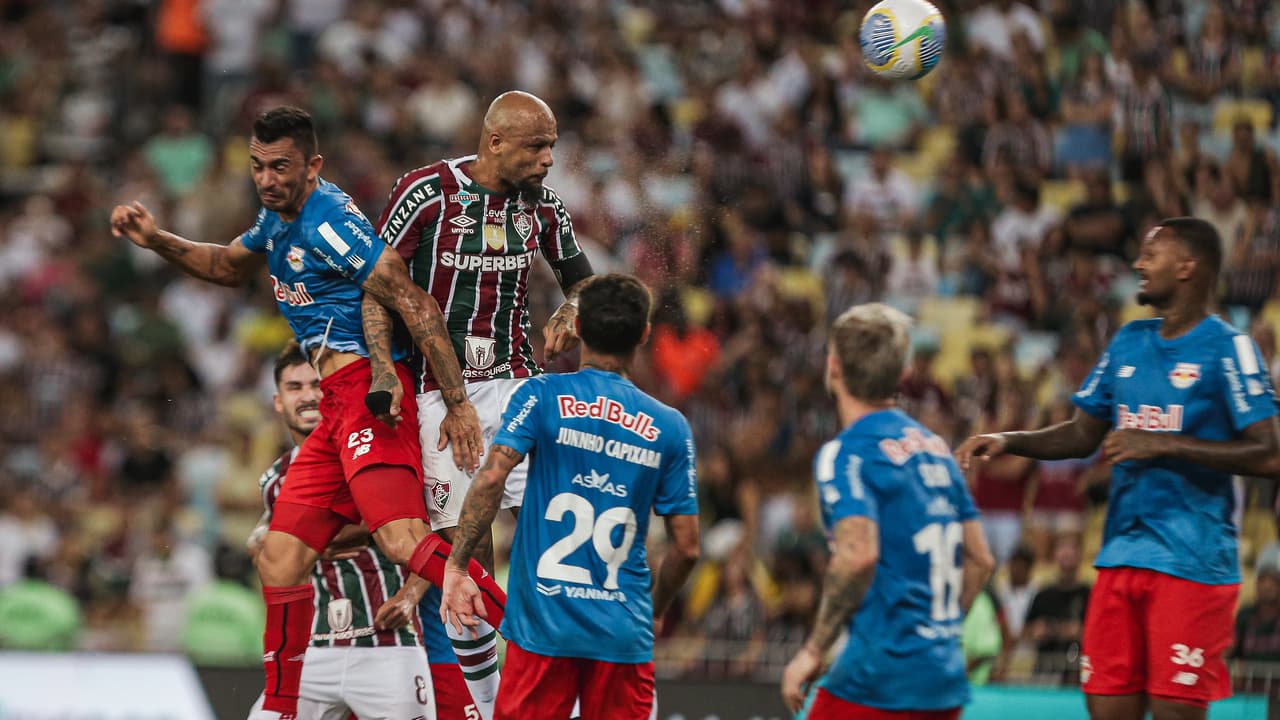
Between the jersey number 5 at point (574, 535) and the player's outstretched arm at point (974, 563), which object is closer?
the player's outstretched arm at point (974, 563)

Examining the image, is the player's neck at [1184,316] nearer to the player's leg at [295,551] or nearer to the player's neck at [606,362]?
the player's neck at [606,362]

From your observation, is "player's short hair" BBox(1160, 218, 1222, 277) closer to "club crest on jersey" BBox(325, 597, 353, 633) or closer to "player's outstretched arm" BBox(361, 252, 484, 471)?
"player's outstretched arm" BBox(361, 252, 484, 471)

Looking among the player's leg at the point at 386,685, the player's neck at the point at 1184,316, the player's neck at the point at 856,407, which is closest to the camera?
the player's neck at the point at 856,407

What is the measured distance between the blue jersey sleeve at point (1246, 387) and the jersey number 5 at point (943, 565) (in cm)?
189

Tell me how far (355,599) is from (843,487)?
10.7 ft

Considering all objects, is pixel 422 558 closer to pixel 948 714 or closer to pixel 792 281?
pixel 948 714

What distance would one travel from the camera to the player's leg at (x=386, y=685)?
305 inches

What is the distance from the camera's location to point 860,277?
1538 cm

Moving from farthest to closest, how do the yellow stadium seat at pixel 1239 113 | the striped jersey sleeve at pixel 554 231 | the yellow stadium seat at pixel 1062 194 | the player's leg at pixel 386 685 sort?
the yellow stadium seat at pixel 1062 194
the yellow stadium seat at pixel 1239 113
the striped jersey sleeve at pixel 554 231
the player's leg at pixel 386 685

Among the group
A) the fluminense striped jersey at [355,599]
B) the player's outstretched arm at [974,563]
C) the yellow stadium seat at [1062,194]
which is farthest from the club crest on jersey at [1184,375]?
the yellow stadium seat at [1062,194]

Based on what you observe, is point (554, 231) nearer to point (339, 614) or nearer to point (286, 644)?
point (339, 614)

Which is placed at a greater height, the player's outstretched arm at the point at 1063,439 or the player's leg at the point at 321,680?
the player's outstretched arm at the point at 1063,439

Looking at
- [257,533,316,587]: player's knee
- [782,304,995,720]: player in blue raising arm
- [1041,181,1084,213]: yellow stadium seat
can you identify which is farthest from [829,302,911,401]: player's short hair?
[1041,181,1084,213]: yellow stadium seat

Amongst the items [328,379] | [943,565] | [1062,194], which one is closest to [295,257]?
[328,379]
